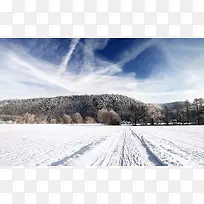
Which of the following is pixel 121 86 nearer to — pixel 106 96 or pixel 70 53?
pixel 106 96

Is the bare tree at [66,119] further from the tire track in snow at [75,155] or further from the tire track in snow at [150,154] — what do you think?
the tire track in snow at [150,154]

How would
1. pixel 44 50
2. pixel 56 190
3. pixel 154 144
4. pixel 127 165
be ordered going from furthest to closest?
pixel 154 144
pixel 44 50
pixel 127 165
pixel 56 190

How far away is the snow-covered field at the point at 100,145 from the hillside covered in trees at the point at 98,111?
136 mm

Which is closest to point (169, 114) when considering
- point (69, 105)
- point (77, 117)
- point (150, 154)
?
point (150, 154)

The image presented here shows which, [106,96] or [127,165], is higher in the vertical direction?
[106,96]

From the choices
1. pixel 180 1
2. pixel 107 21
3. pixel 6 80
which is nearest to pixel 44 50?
pixel 6 80

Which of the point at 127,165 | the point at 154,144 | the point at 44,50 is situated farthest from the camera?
the point at 154,144

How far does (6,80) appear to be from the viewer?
4930 millimetres

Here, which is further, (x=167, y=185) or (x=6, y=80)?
(x=6, y=80)

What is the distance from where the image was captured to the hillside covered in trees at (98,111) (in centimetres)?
495

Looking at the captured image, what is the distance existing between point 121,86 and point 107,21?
955 millimetres

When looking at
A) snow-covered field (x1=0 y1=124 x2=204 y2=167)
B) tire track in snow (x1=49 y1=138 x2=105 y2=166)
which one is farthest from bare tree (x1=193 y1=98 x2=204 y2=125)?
tire track in snow (x1=49 y1=138 x2=105 y2=166)

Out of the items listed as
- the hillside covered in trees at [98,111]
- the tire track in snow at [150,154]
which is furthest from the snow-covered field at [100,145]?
the hillside covered in trees at [98,111]

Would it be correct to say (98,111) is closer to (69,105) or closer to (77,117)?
(77,117)
